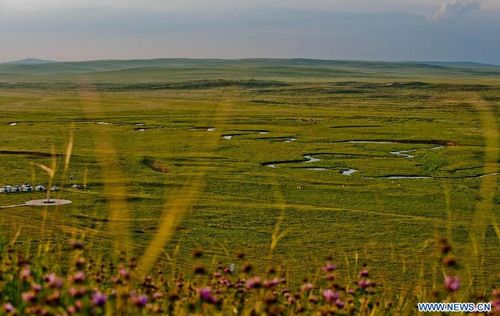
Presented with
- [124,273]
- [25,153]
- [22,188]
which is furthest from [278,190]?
[124,273]

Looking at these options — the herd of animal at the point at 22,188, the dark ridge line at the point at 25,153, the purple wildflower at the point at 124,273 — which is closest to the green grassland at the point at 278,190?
the dark ridge line at the point at 25,153

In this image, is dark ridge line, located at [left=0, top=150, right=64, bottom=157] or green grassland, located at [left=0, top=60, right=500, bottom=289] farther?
dark ridge line, located at [left=0, top=150, right=64, bottom=157]

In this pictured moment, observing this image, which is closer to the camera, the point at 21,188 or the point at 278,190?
the point at 21,188

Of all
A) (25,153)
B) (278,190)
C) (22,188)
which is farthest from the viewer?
(25,153)

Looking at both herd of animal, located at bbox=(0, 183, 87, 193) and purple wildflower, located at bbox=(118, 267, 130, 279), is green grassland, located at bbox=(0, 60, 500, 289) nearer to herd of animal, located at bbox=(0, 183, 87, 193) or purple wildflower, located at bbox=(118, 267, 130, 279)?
herd of animal, located at bbox=(0, 183, 87, 193)

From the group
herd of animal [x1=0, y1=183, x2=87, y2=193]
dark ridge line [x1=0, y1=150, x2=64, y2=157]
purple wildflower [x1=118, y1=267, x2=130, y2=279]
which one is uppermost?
purple wildflower [x1=118, y1=267, x2=130, y2=279]

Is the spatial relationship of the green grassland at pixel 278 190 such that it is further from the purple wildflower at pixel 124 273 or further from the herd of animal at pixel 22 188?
the purple wildflower at pixel 124 273

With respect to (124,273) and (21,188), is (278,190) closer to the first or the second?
(21,188)

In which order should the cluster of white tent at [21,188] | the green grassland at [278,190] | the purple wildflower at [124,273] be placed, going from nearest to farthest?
1. the purple wildflower at [124,273]
2. the green grassland at [278,190]
3. the cluster of white tent at [21,188]

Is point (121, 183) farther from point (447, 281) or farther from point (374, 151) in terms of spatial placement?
point (447, 281)

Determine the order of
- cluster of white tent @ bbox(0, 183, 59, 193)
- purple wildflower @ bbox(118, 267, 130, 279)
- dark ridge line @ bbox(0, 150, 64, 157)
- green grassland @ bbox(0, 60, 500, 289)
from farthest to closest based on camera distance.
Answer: dark ridge line @ bbox(0, 150, 64, 157)
cluster of white tent @ bbox(0, 183, 59, 193)
green grassland @ bbox(0, 60, 500, 289)
purple wildflower @ bbox(118, 267, 130, 279)

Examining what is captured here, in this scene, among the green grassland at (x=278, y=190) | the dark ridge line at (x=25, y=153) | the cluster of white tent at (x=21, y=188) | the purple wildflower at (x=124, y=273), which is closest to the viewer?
the purple wildflower at (x=124, y=273)

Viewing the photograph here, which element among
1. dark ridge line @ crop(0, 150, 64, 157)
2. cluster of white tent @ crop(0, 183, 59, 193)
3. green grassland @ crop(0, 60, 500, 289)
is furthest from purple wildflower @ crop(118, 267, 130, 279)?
dark ridge line @ crop(0, 150, 64, 157)

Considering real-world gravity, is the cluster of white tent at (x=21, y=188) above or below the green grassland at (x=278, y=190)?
above
